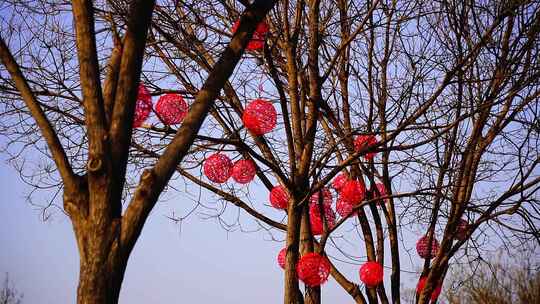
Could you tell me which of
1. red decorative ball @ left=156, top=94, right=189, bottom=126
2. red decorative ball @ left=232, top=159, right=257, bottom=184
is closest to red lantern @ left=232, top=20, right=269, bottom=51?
red decorative ball @ left=156, top=94, right=189, bottom=126

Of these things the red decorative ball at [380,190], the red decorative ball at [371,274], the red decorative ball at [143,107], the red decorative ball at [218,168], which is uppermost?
the red decorative ball at [380,190]

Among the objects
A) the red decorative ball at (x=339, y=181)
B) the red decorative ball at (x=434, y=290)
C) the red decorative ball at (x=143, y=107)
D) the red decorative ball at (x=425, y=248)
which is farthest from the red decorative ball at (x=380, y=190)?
the red decorative ball at (x=143, y=107)

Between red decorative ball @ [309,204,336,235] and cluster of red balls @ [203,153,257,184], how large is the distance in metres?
1.03

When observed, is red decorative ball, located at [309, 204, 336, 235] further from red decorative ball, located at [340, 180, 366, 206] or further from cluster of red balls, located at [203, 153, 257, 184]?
cluster of red balls, located at [203, 153, 257, 184]

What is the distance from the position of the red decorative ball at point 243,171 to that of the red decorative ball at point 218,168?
0.21 metres

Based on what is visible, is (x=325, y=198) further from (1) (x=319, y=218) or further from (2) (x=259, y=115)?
(2) (x=259, y=115)

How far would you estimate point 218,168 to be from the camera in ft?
15.7

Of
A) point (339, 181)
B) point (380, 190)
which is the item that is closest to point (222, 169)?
point (339, 181)

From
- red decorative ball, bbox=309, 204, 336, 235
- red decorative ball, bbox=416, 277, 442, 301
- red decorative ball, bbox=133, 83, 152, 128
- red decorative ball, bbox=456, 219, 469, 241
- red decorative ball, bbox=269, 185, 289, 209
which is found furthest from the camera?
red decorative ball, bbox=416, 277, 442, 301

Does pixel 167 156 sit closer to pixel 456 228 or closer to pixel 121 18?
pixel 121 18

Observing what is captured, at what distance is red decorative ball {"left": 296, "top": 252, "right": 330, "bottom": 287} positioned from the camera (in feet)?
15.6

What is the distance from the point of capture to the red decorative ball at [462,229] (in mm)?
6160

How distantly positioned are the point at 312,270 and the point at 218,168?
1212 mm

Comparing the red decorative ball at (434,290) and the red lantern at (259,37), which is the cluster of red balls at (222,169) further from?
the red decorative ball at (434,290)
